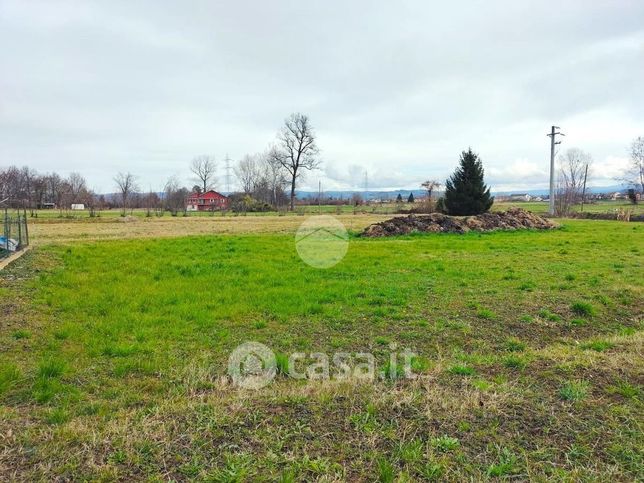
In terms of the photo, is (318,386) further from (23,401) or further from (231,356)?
(23,401)

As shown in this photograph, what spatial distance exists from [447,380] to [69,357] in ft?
13.9

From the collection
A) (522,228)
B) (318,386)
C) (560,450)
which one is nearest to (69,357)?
(318,386)

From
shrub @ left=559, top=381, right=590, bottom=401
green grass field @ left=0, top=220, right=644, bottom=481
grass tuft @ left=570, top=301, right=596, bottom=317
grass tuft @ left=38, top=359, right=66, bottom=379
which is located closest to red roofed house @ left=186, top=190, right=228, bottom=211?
green grass field @ left=0, top=220, right=644, bottom=481

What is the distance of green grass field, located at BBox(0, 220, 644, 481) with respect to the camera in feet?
8.97

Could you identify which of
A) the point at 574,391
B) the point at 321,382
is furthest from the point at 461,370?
the point at 321,382

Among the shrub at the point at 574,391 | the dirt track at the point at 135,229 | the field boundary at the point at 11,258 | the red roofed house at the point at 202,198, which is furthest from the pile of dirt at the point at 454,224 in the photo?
the red roofed house at the point at 202,198

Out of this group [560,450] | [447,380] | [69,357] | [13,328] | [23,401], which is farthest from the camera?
[13,328]

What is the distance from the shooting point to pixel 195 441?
2.92m

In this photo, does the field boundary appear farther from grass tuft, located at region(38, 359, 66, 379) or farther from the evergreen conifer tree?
the evergreen conifer tree

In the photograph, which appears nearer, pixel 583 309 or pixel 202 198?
pixel 583 309

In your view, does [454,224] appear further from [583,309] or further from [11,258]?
[11,258]

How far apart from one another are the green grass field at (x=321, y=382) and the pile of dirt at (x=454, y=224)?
1162 centimetres

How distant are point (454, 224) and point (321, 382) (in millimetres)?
19522

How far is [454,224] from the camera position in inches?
865
